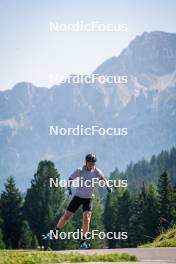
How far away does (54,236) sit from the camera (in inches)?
689

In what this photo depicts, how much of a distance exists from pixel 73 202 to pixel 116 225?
268 ft

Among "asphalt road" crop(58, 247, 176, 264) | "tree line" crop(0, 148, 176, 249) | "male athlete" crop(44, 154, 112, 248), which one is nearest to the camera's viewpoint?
"asphalt road" crop(58, 247, 176, 264)

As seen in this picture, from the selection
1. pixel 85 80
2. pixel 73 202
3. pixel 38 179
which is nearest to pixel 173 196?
pixel 38 179

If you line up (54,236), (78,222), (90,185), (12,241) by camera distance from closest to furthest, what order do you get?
(90,185)
(54,236)
(12,241)
(78,222)

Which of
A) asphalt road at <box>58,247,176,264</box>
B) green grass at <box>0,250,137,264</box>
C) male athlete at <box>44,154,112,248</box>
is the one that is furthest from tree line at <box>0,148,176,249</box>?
green grass at <box>0,250,137,264</box>

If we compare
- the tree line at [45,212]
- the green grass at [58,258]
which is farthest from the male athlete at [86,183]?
the tree line at [45,212]

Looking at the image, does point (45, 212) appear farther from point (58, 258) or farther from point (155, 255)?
point (58, 258)

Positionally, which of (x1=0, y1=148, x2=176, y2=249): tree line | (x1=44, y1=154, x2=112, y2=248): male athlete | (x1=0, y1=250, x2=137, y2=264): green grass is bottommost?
(x1=0, y1=250, x2=137, y2=264): green grass

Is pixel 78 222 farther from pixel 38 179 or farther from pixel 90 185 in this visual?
pixel 90 185

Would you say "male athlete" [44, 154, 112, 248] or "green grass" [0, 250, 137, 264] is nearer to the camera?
"green grass" [0, 250, 137, 264]

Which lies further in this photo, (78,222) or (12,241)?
(78,222)

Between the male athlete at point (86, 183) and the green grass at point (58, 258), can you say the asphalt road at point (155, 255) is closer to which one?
the green grass at point (58, 258)

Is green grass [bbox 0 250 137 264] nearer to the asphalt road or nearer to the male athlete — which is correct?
the asphalt road

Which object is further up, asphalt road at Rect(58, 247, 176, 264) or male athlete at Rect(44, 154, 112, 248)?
male athlete at Rect(44, 154, 112, 248)
